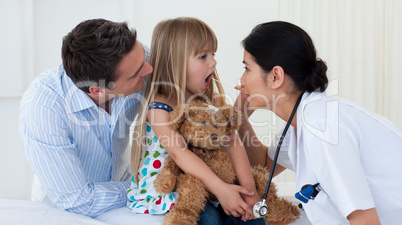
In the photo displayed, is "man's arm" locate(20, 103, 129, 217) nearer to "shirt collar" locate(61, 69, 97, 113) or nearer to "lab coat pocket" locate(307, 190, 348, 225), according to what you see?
"shirt collar" locate(61, 69, 97, 113)

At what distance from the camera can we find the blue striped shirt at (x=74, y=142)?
1.59 metres

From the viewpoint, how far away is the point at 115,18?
329cm

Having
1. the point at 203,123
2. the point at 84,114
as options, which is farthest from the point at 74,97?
Result: the point at 203,123

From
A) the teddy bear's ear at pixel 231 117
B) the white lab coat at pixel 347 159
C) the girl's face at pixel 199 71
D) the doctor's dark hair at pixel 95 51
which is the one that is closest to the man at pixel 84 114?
the doctor's dark hair at pixel 95 51

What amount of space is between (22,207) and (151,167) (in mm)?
466

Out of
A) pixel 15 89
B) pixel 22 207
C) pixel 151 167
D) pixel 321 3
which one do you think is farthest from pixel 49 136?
pixel 321 3

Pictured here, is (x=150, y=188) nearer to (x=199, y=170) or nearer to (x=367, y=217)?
(x=199, y=170)

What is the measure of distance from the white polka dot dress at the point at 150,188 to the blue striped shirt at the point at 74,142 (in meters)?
0.08

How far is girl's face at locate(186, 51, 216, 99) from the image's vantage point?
1.79m

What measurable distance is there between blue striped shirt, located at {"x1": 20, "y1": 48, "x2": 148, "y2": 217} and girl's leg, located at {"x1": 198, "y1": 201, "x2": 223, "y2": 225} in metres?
0.35

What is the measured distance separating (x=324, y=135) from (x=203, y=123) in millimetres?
505

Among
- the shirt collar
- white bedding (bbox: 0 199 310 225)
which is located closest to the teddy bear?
white bedding (bbox: 0 199 310 225)

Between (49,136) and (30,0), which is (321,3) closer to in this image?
(30,0)

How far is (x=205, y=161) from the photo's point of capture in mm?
1663
